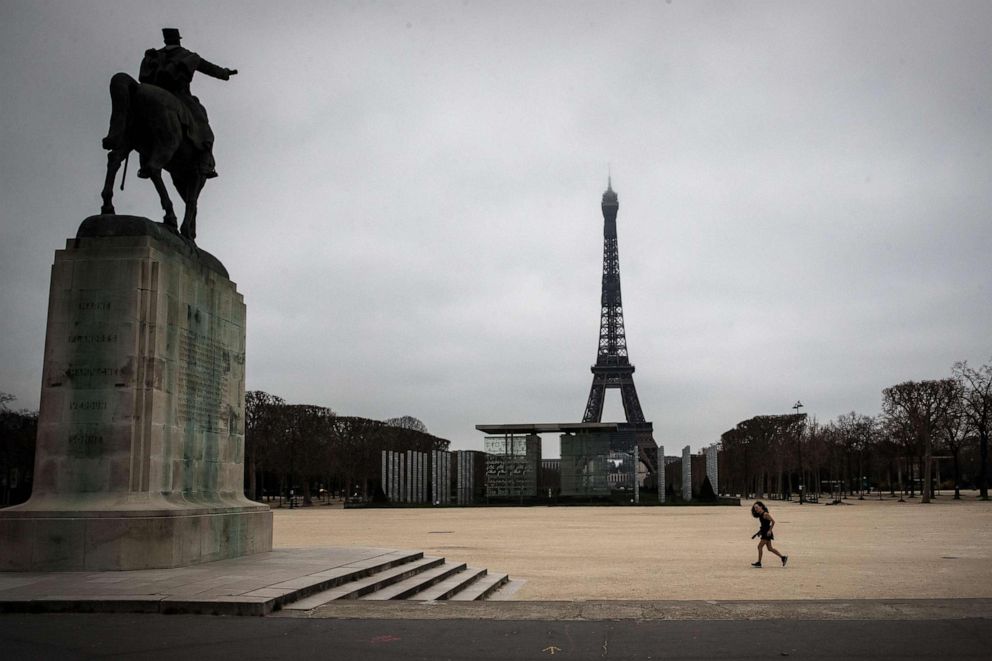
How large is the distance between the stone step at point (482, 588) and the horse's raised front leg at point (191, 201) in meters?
9.79

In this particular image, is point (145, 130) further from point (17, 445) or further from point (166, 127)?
point (17, 445)

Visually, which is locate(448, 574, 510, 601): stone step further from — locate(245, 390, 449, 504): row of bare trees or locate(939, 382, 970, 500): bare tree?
locate(939, 382, 970, 500): bare tree

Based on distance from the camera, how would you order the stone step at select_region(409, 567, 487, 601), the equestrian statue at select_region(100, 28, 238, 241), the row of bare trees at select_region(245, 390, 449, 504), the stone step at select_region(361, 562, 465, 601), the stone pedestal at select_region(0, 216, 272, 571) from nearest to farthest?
the stone step at select_region(361, 562, 465, 601) → the stone pedestal at select_region(0, 216, 272, 571) → the stone step at select_region(409, 567, 487, 601) → the equestrian statue at select_region(100, 28, 238, 241) → the row of bare trees at select_region(245, 390, 449, 504)

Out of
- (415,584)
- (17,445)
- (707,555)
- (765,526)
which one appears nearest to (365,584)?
(415,584)

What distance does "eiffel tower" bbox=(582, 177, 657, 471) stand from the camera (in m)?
132

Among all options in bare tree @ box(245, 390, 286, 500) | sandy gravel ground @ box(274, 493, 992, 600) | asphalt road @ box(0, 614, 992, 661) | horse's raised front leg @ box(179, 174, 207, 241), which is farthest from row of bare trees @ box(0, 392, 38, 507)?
asphalt road @ box(0, 614, 992, 661)

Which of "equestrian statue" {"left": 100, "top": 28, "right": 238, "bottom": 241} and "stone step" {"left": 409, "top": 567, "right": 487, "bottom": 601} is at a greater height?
"equestrian statue" {"left": 100, "top": 28, "right": 238, "bottom": 241}

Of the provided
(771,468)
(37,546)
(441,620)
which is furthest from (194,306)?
(771,468)

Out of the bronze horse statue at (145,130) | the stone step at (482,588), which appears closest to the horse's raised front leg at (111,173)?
the bronze horse statue at (145,130)

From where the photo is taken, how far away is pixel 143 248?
1695 centimetres

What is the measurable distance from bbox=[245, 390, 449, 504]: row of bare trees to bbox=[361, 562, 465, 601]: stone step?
5627 cm

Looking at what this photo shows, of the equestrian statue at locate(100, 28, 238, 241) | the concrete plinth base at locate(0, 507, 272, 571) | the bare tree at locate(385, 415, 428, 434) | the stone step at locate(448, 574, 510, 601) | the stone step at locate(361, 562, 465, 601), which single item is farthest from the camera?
the bare tree at locate(385, 415, 428, 434)

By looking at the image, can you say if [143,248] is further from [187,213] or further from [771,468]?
[771,468]

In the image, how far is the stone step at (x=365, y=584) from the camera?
12.9 meters
